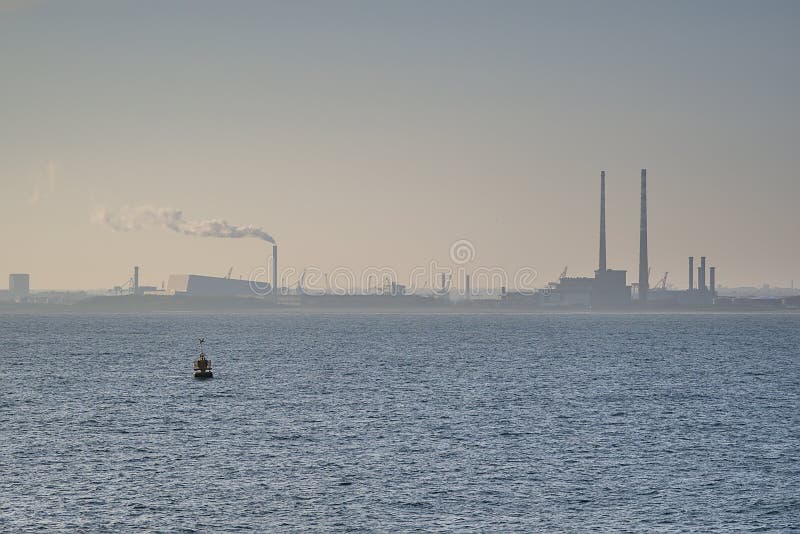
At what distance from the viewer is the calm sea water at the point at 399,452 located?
171 feet

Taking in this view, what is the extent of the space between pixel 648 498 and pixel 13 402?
68.4 m

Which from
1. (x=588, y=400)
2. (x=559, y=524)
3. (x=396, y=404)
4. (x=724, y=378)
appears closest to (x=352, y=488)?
(x=559, y=524)

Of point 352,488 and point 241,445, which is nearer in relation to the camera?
point 352,488

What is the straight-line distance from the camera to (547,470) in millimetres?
63812

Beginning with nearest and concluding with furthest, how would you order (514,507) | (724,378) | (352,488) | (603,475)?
(514,507)
(352,488)
(603,475)
(724,378)

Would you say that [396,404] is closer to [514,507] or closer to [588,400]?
[588,400]

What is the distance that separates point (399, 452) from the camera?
69750 mm

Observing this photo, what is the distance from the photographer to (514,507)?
177 feet

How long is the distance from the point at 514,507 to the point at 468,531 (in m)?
6.10

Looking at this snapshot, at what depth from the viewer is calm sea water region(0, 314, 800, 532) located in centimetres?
5222

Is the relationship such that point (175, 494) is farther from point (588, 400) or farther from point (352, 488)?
point (588, 400)

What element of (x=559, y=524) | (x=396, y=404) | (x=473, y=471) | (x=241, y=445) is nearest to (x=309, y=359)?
(x=396, y=404)

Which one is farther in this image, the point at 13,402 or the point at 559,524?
the point at 13,402

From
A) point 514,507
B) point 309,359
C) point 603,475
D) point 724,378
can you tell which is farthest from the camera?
point 309,359
